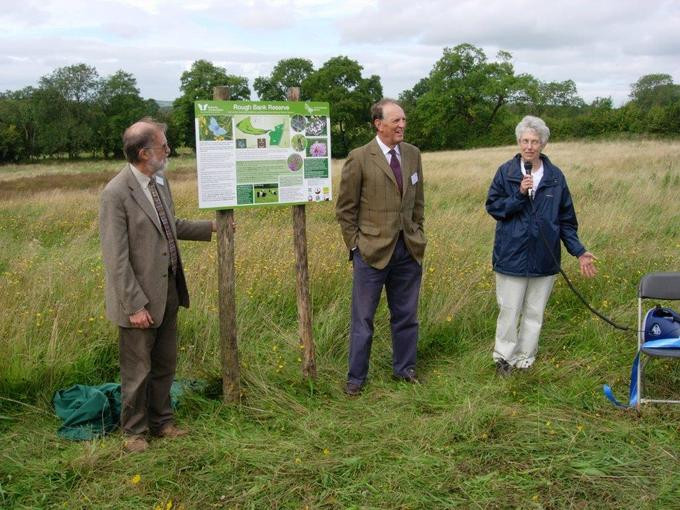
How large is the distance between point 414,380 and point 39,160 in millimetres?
67025

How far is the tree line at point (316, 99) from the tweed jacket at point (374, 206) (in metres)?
52.2

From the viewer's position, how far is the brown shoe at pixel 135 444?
365 cm

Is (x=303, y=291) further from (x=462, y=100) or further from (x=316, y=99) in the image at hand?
(x=462, y=100)

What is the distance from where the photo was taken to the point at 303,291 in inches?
180

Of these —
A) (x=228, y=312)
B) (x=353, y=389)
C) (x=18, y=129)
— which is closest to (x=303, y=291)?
(x=228, y=312)

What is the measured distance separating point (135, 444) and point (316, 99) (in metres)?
56.6

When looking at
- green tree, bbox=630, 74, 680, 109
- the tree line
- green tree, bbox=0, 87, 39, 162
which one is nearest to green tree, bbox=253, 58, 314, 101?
the tree line

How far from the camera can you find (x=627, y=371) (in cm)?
474

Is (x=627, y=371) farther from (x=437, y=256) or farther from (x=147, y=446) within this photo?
(x=147, y=446)

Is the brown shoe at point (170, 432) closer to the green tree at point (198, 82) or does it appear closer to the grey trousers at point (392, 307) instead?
the grey trousers at point (392, 307)

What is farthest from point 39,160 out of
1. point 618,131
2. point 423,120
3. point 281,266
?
point 281,266

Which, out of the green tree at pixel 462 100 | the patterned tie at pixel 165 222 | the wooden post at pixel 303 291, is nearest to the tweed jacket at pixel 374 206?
the wooden post at pixel 303 291

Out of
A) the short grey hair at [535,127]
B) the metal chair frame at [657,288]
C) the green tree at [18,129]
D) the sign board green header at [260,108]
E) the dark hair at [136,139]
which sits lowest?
the metal chair frame at [657,288]

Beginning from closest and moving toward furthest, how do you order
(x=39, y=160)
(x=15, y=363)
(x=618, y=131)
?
(x=15, y=363)
(x=618, y=131)
(x=39, y=160)
